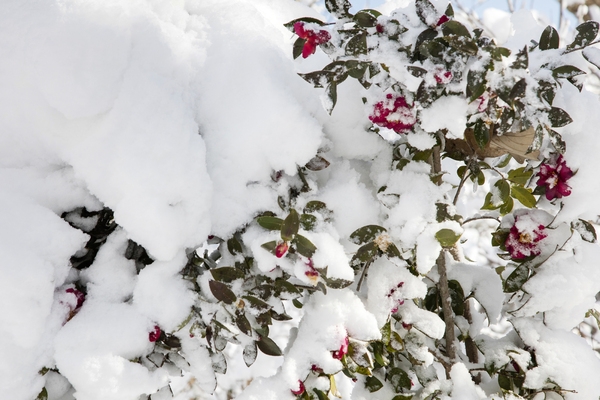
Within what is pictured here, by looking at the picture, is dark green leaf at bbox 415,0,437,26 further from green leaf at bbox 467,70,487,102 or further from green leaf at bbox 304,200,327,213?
green leaf at bbox 304,200,327,213

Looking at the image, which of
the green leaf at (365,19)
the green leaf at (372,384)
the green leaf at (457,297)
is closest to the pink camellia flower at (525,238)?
the green leaf at (457,297)

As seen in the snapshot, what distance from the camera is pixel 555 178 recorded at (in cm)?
86

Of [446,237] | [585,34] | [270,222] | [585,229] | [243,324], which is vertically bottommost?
[243,324]

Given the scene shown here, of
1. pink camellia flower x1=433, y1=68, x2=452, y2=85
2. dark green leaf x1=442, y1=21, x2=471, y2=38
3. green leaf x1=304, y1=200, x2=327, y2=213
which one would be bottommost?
green leaf x1=304, y1=200, x2=327, y2=213

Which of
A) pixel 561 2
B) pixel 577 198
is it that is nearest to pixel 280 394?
pixel 577 198

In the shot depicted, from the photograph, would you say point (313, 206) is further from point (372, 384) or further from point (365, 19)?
point (372, 384)

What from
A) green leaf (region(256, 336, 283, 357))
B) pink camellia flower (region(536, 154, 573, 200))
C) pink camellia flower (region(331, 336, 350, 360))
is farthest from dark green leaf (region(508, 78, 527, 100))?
green leaf (region(256, 336, 283, 357))

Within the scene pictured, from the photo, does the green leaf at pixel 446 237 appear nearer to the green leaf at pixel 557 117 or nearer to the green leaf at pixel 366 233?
the green leaf at pixel 366 233

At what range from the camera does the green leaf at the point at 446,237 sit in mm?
786

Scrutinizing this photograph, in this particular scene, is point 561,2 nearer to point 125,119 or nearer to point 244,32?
point 244,32

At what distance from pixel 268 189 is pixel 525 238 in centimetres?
53

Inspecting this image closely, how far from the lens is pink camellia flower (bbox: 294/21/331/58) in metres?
0.80

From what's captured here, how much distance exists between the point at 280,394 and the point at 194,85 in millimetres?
620

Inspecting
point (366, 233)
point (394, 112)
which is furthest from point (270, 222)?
point (394, 112)
